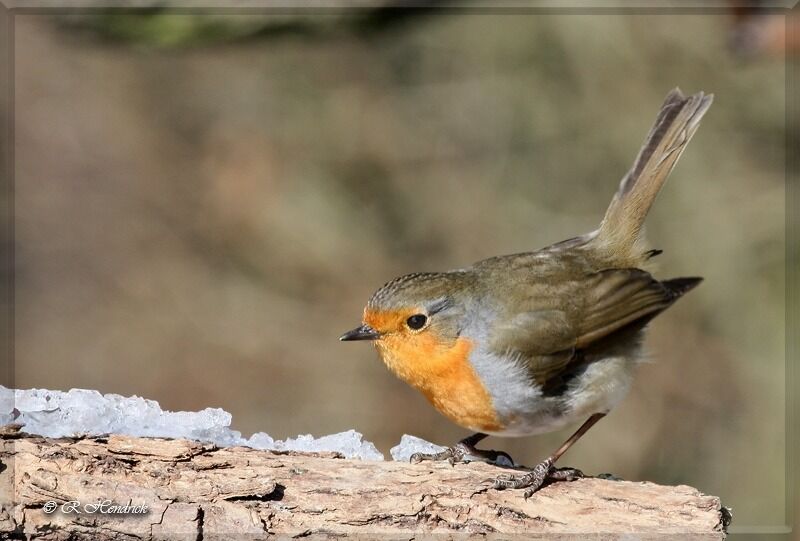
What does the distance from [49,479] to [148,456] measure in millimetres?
292

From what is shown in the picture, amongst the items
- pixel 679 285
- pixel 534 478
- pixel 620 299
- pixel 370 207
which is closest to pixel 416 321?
pixel 534 478

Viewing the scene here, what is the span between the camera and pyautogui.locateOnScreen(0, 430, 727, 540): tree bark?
296 cm

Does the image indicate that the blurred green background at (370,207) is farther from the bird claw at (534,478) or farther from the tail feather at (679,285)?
the bird claw at (534,478)

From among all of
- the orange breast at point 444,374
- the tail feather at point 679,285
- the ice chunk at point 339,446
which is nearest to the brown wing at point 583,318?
the tail feather at point 679,285

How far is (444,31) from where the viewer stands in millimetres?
8172

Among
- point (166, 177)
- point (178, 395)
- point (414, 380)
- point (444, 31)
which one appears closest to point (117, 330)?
point (178, 395)

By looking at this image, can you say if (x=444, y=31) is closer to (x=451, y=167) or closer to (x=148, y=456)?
(x=451, y=167)

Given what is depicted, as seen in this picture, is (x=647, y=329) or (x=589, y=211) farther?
(x=589, y=211)

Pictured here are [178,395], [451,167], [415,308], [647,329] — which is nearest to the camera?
[415,308]

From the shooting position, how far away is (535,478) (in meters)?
3.46

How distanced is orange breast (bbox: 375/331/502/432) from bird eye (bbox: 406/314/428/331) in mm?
31

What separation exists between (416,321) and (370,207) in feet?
14.4

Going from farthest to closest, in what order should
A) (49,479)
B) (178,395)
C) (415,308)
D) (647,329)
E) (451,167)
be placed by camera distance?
1. (451,167)
2. (178,395)
3. (647,329)
4. (415,308)
5. (49,479)

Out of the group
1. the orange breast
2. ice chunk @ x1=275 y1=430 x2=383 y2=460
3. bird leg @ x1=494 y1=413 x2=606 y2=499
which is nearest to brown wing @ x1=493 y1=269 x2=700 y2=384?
the orange breast
